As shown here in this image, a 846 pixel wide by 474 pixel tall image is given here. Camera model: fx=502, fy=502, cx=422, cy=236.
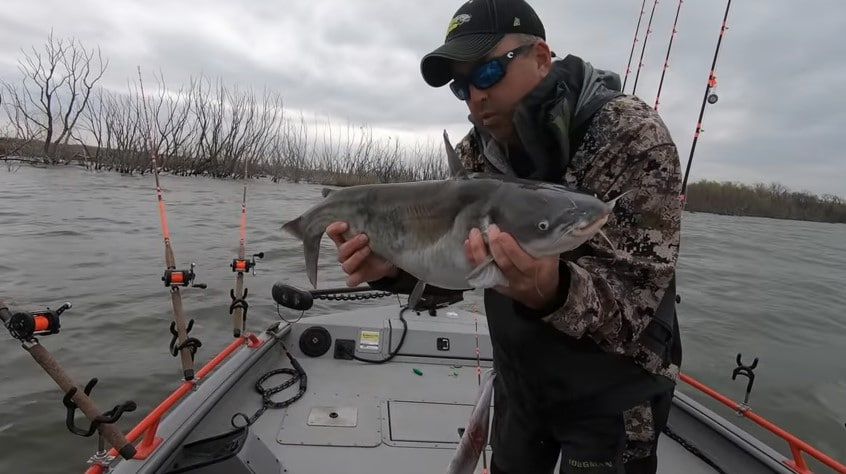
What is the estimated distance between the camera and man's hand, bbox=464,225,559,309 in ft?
4.76

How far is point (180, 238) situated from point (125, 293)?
16.9 feet

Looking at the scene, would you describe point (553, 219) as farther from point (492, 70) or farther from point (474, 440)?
point (474, 440)

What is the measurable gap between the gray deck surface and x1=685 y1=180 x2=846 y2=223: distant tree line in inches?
1883

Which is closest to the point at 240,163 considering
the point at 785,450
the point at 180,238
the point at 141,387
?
the point at 180,238

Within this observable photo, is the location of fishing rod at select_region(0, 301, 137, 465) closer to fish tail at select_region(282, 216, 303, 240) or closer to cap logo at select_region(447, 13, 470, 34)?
fish tail at select_region(282, 216, 303, 240)

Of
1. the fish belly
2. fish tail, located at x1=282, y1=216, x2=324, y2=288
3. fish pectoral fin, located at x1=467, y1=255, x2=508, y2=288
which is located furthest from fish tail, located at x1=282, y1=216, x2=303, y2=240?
fish pectoral fin, located at x1=467, y1=255, x2=508, y2=288

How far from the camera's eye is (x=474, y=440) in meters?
2.58

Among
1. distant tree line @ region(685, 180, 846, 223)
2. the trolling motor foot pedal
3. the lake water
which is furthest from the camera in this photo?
distant tree line @ region(685, 180, 846, 223)

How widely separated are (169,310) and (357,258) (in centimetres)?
733

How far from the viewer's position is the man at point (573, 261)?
159 cm

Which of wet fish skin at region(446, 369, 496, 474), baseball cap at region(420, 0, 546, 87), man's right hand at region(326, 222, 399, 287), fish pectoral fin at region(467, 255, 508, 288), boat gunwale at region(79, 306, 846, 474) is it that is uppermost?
baseball cap at region(420, 0, 546, 87)

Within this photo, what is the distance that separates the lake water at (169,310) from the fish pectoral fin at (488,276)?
5.16 metres

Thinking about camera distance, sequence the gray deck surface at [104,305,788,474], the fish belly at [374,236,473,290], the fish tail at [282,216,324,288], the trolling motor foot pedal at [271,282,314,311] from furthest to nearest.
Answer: the trolling motor foot pedal at [271,282,314,311]
the gray deck surface at [104,305,788,474]
the fish tail at [282,216,324,288]
the fish belly at [374,236,473,290]

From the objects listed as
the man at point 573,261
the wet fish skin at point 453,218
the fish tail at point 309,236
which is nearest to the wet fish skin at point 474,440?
the man at point 573,261
